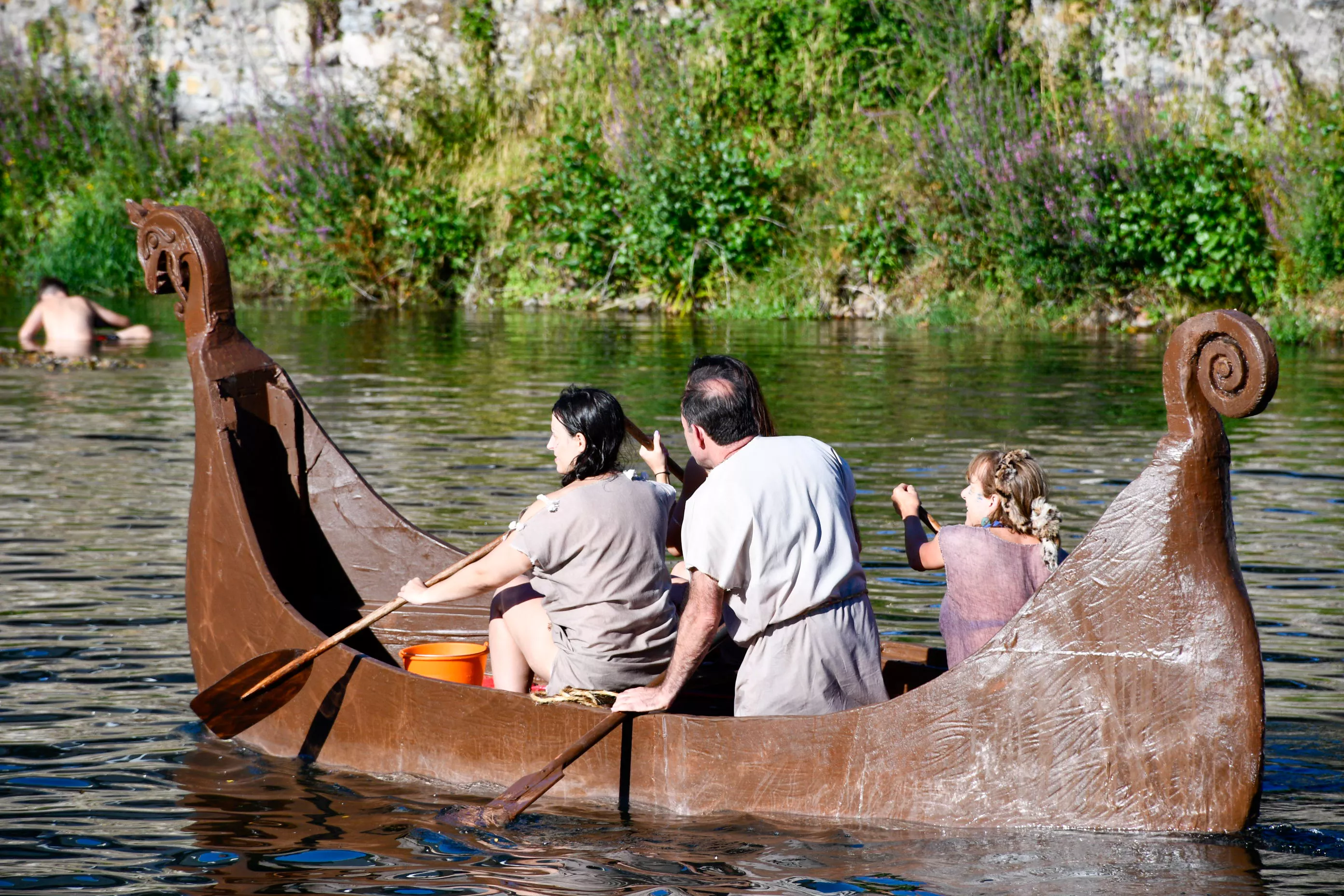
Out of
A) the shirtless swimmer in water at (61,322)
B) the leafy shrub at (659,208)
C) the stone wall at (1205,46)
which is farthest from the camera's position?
the leafy shrub at (659,208)

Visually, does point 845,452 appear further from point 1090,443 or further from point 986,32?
point 986,32

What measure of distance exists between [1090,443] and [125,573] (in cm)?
535

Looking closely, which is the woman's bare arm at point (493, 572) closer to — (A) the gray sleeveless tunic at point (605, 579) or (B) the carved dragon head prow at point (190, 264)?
(A) the gray sleeveless tunic at point (605, 579)

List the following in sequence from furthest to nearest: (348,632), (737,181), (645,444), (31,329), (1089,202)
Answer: (737,181) → (1089,202) → (31,329) → (645,444) → (348,632)

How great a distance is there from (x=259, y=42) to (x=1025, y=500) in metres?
20.3

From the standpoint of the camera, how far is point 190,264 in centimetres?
484

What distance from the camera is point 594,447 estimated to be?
4.13 metres

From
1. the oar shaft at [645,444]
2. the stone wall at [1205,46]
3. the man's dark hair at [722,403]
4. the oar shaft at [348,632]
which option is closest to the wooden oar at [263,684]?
the oar shaft at [348,632]

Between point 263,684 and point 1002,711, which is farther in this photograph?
point 263,684

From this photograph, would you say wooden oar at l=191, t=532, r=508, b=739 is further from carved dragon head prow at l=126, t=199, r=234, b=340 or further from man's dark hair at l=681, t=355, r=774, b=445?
carved dragon head prow at l=126, t=199, r=234, b=340

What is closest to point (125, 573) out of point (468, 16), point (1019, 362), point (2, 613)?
point (2, 613)

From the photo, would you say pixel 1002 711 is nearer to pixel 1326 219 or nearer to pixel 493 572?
pixel 493 572

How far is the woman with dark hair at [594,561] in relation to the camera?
411 centimetres

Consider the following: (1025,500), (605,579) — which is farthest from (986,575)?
(605,579)
